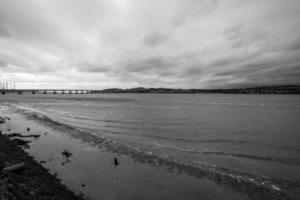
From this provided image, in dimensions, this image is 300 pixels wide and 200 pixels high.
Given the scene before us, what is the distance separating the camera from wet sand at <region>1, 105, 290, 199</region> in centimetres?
630

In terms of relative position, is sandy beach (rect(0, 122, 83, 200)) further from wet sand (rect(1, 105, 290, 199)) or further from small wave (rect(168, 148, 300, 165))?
small wave (rect(168, 148, 300, 165))

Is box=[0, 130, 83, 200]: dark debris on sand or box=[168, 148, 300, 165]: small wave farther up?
box=[0, 130, 83, 200]: dark debris on sand

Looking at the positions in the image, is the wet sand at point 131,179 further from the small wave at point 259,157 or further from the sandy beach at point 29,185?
the small wave at point 259,157

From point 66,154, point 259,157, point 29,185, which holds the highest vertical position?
point 29,185

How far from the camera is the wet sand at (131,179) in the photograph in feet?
20.7

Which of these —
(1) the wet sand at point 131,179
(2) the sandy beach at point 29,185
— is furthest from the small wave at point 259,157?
(2) the sandy beach at point 29,185

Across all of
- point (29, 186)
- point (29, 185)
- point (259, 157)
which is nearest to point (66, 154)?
Answer: point (29, 185)

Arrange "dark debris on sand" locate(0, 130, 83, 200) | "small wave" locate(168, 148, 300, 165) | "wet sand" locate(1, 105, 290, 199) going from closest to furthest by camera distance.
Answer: "dark debris on sand" locate(0, 130, 83, 200), "wet sand" locate(1, 105, 290, 199), "small wave" locate(168, 148, 300, 165)

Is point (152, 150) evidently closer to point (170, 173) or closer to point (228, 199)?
point (170, 173)

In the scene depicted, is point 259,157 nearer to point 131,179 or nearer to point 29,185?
point 131,179

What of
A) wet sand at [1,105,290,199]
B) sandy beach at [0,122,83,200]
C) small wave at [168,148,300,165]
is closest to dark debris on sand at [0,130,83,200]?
sandy beach at [0,122,83,200]

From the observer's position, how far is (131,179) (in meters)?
7.37

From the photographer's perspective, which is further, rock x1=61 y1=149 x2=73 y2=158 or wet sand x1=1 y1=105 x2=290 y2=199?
rock x1=61 y1=149 x2=73 y2=158

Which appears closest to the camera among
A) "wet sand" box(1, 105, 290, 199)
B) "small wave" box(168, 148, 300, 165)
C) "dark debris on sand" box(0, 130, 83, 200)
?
"dark debris on sand" box(0, 130, 83, 200)
